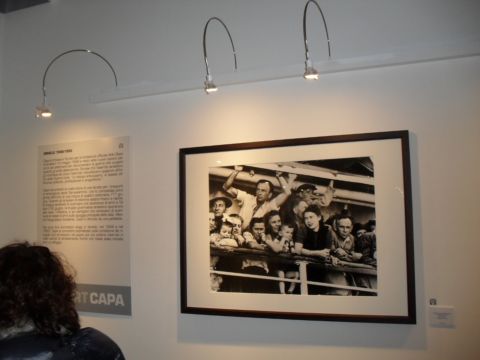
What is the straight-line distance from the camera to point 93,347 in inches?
54.4

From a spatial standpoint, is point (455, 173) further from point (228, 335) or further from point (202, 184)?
point (228, 335)

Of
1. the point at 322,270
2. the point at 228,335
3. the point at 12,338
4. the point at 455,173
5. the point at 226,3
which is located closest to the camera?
the point at 12,338

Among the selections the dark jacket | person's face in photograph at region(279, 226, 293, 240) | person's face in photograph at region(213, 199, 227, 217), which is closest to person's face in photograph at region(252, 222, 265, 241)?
person's face in photograph at region(279, 226, 293, 240)

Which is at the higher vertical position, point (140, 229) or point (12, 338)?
point (140, 229)

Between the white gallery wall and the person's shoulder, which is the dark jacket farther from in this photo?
the white gallery wall

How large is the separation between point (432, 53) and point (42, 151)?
2512mm

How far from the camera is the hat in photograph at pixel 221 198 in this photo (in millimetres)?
2372

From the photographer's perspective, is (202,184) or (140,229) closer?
(202,184)

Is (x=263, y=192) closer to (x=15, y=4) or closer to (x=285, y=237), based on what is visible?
(x=285, y=237)

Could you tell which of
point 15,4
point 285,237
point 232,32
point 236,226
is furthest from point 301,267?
point 15,4

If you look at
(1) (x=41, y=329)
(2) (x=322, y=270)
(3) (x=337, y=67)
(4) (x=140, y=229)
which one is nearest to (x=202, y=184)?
(4) (x=140, y=229)

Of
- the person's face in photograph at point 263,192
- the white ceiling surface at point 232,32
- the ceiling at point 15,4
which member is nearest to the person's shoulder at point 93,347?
the person's face in photograph at point 263,192

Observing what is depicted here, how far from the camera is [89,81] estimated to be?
2863 mm

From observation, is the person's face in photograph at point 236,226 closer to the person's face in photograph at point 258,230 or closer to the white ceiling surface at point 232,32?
the person's face in photograph at point 258,230
